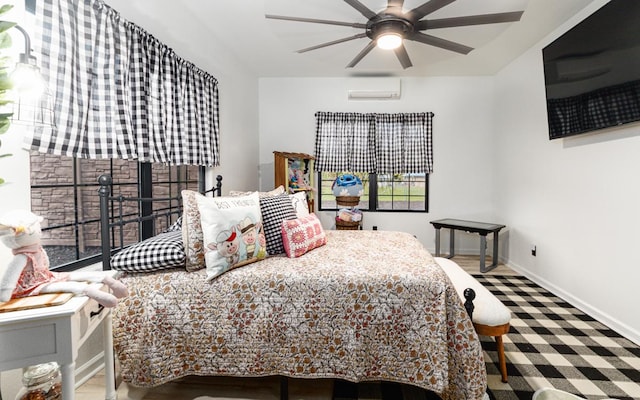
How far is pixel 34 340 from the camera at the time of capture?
1.02 meters

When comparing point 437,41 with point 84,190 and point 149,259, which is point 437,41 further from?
point 84,190

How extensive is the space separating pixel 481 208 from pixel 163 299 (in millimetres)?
4466

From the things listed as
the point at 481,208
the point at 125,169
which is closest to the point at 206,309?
the point at 125,169

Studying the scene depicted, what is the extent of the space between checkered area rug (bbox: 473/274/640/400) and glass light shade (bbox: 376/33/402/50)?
2.42 meters

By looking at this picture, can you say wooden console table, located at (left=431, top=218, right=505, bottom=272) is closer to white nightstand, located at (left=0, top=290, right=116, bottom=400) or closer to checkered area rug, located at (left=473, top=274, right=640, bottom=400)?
checkered area rug, located at (left=473, top=274, right=640, bottom=400)

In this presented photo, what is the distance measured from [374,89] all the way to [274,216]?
3125mm

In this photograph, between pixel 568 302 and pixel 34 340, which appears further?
pixel 568 302

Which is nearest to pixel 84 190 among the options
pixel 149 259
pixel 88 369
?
pixel 88 369

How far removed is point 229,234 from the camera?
1690 mm

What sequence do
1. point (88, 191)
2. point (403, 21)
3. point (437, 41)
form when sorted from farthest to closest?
point (88, 191), point (437, 41), point (403, 21)

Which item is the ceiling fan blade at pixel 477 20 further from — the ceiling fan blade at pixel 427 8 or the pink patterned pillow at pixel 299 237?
the pink patterned pillow at pixel 299 237

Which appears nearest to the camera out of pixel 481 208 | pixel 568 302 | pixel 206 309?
pixel 206 309

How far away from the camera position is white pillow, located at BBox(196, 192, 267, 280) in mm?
1634

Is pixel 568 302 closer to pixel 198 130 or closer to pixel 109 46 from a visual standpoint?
pixel 198 130
